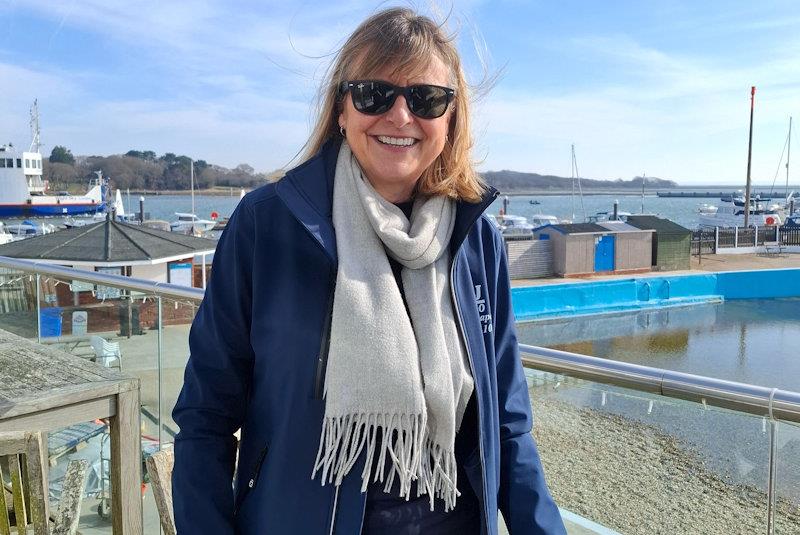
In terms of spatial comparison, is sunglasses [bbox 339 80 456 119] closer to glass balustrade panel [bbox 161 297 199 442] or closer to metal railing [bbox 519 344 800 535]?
metal railing [bbox 519 344 800 535]

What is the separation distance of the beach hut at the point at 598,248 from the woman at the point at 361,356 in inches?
1242

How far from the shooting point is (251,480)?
1.41m

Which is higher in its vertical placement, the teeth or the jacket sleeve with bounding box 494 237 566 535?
the teeth

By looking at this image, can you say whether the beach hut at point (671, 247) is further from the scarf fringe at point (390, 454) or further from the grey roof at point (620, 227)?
the scarf fringe at point (390, 454)

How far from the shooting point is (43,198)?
75000mm

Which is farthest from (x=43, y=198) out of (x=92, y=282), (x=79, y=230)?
(x=92, y=282)

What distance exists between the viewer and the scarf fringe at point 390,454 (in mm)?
1336

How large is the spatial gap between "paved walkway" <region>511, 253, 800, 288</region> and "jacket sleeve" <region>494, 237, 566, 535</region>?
29.4 meters

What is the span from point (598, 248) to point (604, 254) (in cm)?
49

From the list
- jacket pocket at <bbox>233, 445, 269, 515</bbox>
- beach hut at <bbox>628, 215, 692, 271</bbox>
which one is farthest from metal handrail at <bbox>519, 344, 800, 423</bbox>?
beach hut at <bbox>628, 215, 692, 271</bbox>

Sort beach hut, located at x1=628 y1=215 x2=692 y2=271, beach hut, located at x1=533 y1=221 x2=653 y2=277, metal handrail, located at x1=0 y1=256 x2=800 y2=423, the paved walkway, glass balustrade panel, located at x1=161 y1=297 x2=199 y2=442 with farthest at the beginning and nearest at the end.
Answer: beach hut, located at x1=628 y1=215 x2=692 y2=271, beach hut, located at x1=533 y1=221 x2=653 y2=277, the paved walkway, glass balustrade panel, located at x1=161 y1=297 x2=199 y2=442, metal handrail, located at x1=0 y1=256 x2=800 y2=423

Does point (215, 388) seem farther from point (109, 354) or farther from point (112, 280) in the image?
point (112, 280)

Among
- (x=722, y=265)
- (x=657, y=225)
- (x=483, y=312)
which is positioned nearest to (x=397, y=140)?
(x=483, y=312)

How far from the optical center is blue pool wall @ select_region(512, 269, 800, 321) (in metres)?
28.2
